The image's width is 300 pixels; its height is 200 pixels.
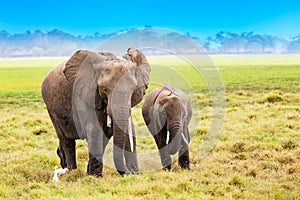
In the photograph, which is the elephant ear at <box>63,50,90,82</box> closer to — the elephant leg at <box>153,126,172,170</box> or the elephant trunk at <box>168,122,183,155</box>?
the elephant trunk at <box>168,122,183,155</box>

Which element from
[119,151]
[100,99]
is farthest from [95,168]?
[100,99]

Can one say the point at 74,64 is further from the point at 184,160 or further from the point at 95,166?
the point at 184,160

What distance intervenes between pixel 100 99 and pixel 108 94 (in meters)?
0.44

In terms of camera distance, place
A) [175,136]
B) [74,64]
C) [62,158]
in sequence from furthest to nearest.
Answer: [62,158]
[175,136]
[74,64]

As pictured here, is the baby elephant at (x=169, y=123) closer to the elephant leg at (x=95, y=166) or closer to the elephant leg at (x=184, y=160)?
the elephant leg at (x=184, y=160)

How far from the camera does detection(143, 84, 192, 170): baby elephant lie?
8.88 metres

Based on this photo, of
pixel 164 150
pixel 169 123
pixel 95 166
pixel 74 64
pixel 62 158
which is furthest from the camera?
pixel 62 158

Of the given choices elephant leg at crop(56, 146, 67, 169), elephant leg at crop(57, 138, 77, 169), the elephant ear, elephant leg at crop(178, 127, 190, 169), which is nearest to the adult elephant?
the elephant ear

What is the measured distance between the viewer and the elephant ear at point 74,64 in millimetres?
8000

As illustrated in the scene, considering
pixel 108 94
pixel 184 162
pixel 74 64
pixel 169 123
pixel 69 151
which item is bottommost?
pixel 184 162

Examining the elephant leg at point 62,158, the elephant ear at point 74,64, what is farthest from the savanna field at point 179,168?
the elephant ear at point 74,64

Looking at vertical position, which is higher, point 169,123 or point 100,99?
point 100,99

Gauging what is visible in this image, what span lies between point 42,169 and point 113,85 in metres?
3.31

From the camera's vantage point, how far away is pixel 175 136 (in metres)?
8.77
